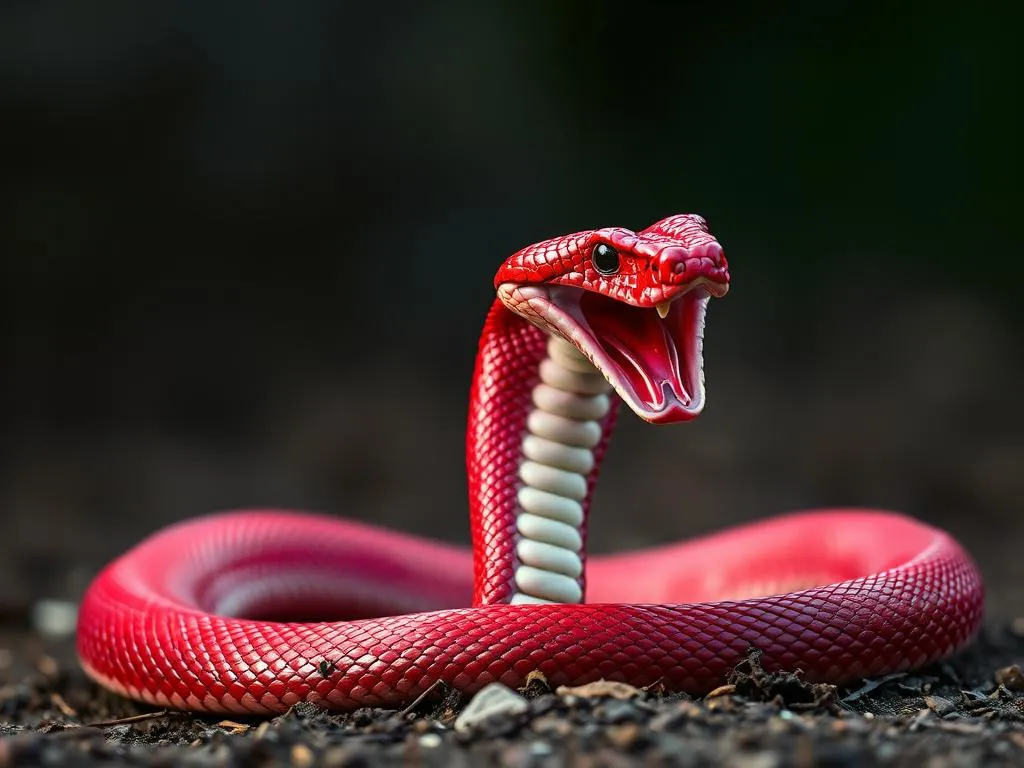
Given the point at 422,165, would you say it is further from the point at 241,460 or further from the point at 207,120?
the point at 241,460

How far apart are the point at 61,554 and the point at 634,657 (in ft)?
18.3

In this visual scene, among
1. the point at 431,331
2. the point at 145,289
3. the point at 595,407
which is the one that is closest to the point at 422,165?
the point at 431,331

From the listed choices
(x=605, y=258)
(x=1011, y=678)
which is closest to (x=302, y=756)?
(x=605, y=258)

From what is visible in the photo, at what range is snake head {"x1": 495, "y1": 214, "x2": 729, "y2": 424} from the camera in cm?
319

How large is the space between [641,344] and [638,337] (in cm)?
3

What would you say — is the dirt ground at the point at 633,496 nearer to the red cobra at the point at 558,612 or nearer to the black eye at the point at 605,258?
the red cobra at the point at 558,612

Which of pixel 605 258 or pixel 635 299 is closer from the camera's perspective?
pixel 635 299

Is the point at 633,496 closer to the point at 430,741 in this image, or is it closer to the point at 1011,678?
the point at 1011,678

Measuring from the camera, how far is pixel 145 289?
11.0 m

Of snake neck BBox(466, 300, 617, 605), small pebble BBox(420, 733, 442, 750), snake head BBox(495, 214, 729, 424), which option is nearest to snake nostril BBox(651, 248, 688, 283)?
snake head BBox(495, 214, 729, 424)

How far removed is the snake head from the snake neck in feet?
0.72

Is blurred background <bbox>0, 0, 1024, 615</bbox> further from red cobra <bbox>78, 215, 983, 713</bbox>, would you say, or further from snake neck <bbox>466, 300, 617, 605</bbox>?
snake neck <bbox>466, 300, 617, 605</bbox>

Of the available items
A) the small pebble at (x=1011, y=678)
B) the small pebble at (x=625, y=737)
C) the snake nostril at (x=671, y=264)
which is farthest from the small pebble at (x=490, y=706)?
the small pebble at (x=1011, y=678)

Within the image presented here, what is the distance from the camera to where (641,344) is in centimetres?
344
